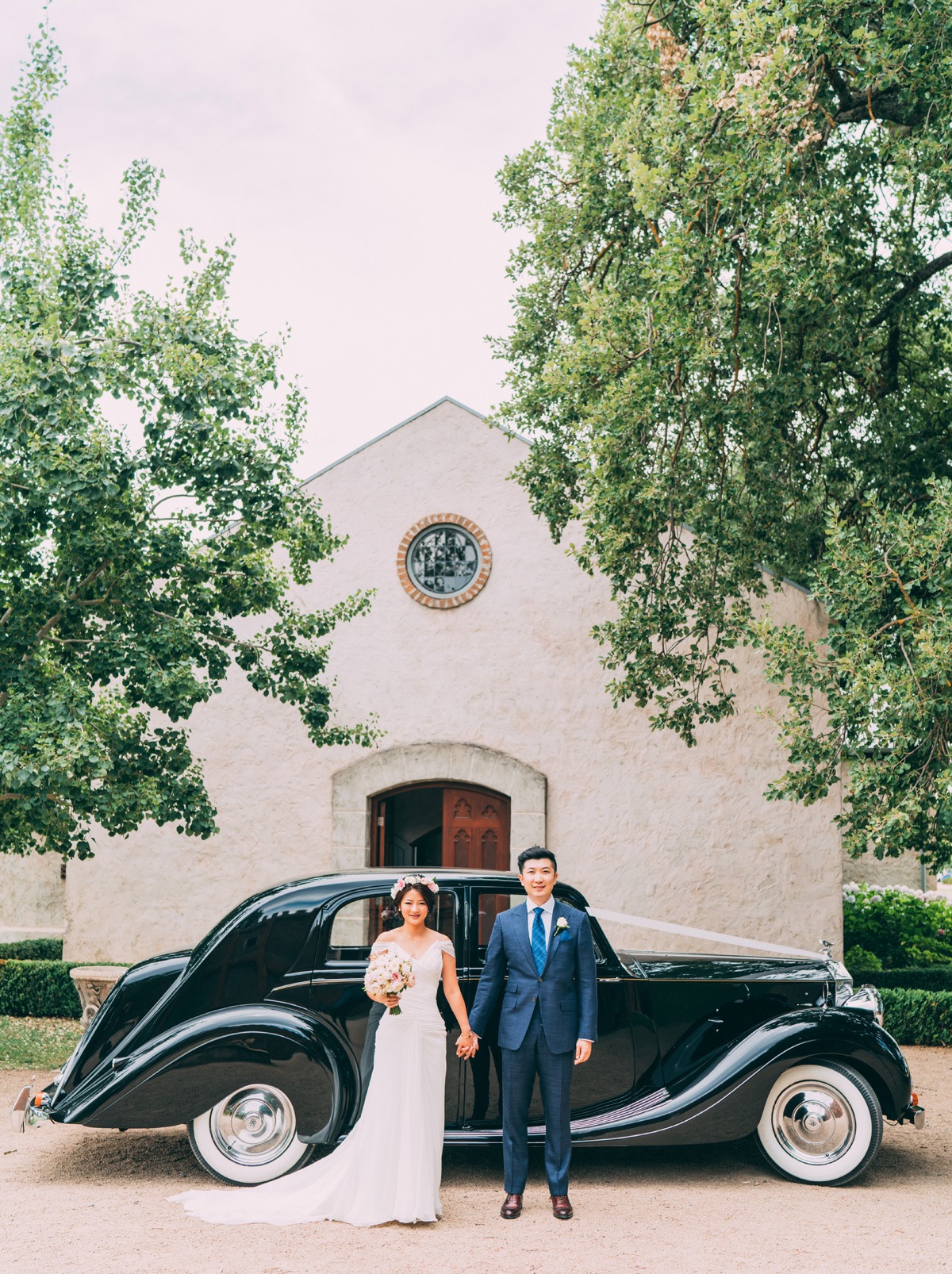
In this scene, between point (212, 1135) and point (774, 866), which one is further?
point (774, 866)

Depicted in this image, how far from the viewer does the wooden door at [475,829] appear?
36.8ft

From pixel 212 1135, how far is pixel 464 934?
5.25 feet

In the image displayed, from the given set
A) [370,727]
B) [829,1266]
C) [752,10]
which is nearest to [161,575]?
[370,727]

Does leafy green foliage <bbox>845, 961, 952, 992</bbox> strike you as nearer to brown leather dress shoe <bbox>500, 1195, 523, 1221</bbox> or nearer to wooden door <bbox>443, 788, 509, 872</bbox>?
wooden door <bbox>443, 788, 509, 872</bbox>

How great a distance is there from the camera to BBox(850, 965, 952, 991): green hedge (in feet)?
36.7

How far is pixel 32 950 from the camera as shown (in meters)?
13.4

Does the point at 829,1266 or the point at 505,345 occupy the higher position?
the point at 505,345

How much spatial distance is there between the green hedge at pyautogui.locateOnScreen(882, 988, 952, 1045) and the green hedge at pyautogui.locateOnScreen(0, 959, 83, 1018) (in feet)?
26.3

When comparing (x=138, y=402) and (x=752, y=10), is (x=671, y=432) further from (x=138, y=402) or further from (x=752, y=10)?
(x=138, y=402)

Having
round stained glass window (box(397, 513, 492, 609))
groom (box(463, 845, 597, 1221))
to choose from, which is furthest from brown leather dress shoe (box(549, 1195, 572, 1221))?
round stained glass window (box(397, 513, 492, 609))

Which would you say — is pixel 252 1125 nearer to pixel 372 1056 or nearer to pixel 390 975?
pixel 372 1056

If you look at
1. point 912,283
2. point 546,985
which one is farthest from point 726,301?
point 546,985

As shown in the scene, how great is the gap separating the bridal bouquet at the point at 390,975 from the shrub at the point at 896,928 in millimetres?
9071

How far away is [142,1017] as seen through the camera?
5715 millimetres
